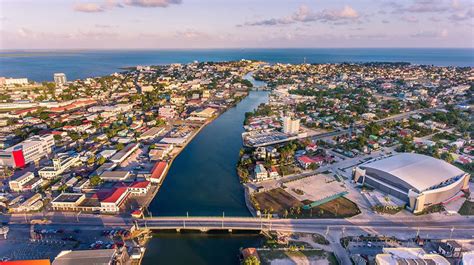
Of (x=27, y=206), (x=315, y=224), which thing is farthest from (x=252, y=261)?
(x=27, y=206)

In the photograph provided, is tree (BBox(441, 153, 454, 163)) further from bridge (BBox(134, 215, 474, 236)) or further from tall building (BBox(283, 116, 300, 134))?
tall building (BBox(283, 116, 300, 134))

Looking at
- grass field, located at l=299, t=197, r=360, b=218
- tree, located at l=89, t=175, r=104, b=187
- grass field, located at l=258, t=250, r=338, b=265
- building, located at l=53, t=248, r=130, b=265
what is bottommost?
grass field, located at l=258, t=250, r=338, b=265

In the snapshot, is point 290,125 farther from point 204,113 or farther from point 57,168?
point 57,168

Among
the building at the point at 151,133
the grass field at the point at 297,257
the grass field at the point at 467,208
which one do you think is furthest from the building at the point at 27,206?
the grass field at the point at 467,208

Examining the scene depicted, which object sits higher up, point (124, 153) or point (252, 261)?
point (124, 153)

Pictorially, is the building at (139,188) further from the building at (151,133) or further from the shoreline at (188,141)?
the building at (151,133)

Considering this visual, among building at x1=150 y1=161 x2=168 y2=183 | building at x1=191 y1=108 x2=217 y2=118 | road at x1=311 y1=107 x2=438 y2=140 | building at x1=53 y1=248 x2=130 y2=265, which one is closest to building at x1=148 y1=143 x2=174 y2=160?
building at x1=150 y1=161 x2=168 y2=183
